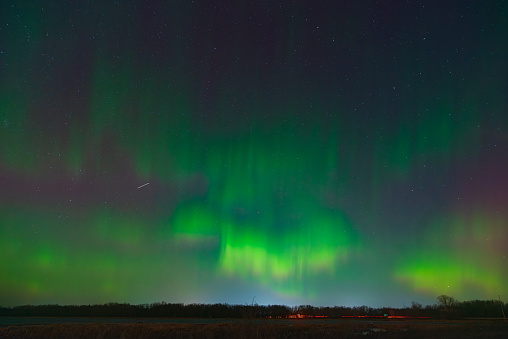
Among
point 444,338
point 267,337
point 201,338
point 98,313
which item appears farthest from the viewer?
point 98,313

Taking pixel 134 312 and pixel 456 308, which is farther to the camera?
pixel 134 312

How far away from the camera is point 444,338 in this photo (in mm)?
40719

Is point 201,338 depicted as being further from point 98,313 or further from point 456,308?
point 98,313

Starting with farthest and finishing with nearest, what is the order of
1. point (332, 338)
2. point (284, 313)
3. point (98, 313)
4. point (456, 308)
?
point (98, 313) → point (284, 313) → point (456, 308) → point (332, 338)

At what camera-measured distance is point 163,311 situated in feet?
614

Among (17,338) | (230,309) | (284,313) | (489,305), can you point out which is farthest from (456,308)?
(17,338)

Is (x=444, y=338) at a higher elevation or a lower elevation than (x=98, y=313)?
lower

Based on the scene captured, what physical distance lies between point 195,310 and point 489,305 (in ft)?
362

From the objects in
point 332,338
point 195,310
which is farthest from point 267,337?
point 195,310

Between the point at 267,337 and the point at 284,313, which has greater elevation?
the point at 284,313

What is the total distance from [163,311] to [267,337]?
17342 centimetres

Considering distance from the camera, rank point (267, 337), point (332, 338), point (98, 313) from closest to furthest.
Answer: point (267, 337)
point (332, 338)
point (98, 313)

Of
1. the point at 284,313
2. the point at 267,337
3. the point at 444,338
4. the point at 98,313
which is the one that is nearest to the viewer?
the point at 267,337

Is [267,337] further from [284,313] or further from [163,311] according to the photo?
[163,311]
